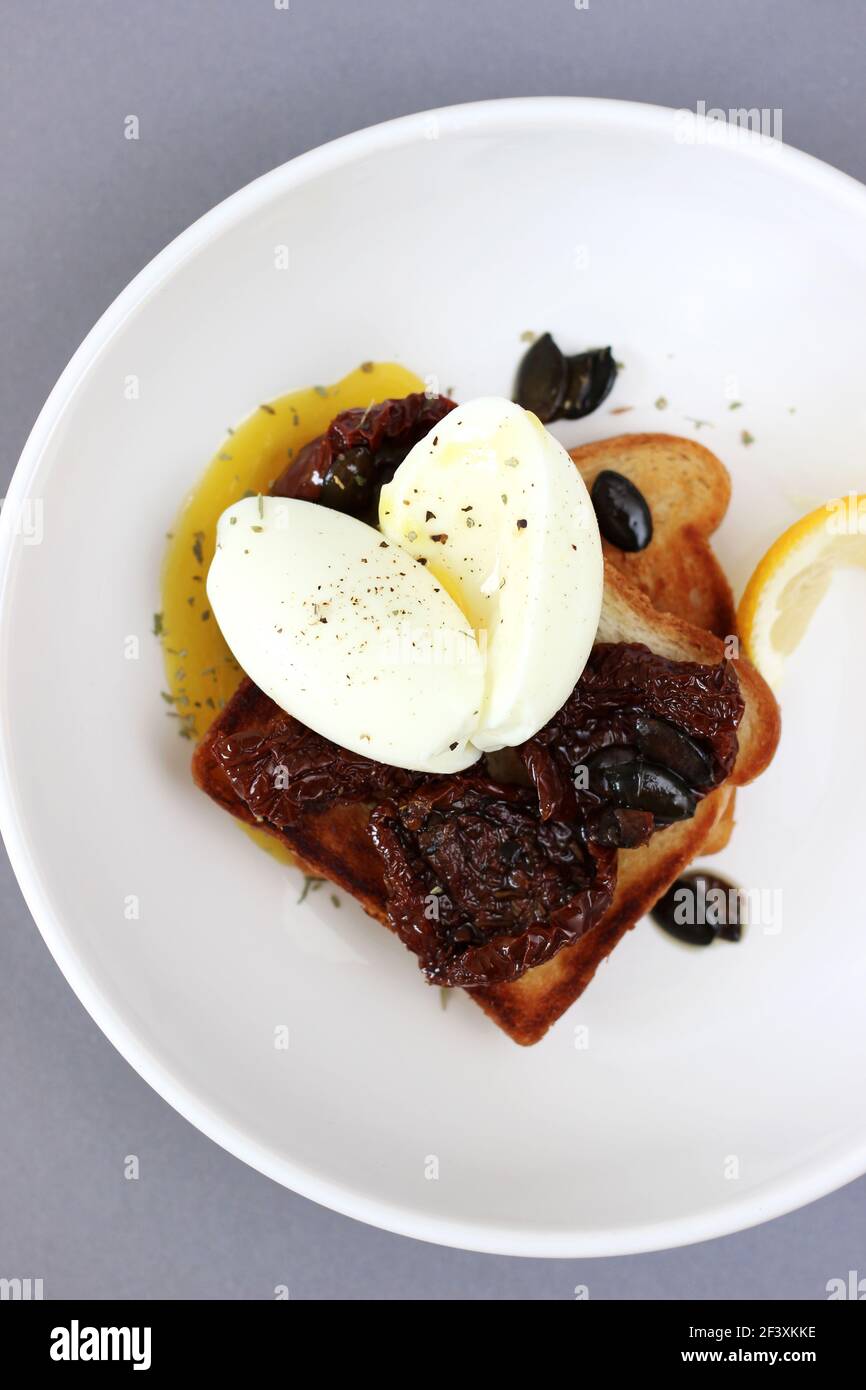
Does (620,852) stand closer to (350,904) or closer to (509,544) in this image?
(350,904)

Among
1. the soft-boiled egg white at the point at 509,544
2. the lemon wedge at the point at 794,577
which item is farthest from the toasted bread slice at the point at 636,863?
the soft-boiled egg white at the point at 509,544

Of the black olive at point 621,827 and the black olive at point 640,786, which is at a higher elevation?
the black olive at point 640,786

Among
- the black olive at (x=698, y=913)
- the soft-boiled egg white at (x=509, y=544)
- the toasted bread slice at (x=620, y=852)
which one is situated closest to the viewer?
the soft-boiled egg white at (x=509, y=544)

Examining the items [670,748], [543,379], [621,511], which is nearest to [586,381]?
[543,379]

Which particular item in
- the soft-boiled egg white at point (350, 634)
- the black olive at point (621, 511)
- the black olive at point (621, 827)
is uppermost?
the black olive at point (621, 511)

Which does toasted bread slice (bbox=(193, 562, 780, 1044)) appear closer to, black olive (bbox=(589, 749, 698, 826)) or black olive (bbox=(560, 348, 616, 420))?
black olive (bbox=(589, 749, 698, 826))

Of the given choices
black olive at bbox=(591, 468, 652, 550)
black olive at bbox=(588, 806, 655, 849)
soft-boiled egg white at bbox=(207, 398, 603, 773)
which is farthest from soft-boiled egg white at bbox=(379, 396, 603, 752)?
black olive at bbox=(591, 468, 652, 550)

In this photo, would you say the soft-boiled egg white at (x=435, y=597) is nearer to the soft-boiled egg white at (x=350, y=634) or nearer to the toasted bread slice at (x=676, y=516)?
the soft-boiled egg white at (x=350, y=634)
